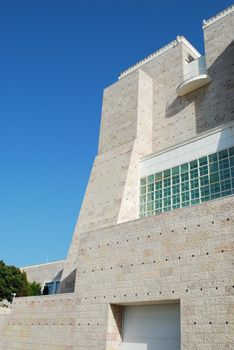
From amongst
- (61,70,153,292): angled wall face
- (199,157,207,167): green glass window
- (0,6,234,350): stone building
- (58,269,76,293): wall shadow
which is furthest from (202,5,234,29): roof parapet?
(58,269,76,293): wall shadow

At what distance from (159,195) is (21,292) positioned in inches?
686

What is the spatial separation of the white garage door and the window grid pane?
6.54 meters

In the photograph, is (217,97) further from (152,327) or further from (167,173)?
(152,327)

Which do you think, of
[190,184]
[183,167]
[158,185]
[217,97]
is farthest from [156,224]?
[217,97]

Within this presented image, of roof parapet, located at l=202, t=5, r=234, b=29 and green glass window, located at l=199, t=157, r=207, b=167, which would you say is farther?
roof parapet, located at l=202, t=5, r=234, b=29

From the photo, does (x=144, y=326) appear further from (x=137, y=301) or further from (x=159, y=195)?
(x=159, y=195)

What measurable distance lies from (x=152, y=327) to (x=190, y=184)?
809 cm

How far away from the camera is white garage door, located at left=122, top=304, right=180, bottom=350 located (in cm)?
1321

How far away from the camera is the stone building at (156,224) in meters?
12.4

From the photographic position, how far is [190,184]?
19.2 m

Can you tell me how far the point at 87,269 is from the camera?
16.5m

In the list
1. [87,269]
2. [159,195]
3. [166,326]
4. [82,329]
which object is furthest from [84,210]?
[166,326]

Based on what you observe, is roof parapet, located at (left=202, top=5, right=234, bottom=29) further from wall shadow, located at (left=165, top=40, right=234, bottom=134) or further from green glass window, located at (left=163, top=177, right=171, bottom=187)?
green glass window, located at (left=163, top=177, right=171, bottom=187)

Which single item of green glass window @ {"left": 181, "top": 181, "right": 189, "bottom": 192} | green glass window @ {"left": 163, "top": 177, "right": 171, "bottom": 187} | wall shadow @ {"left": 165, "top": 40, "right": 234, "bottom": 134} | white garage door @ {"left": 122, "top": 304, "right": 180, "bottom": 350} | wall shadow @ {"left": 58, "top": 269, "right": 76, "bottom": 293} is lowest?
white garage door @ {"left": 122, "top": 304, "right": 180, "bottom": 350}
